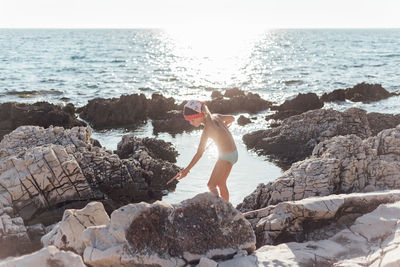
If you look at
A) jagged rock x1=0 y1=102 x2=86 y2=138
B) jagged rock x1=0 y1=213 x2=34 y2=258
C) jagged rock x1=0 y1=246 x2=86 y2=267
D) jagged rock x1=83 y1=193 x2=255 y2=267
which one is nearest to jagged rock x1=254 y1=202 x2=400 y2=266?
jagged rock x1=83 y1=193 x2=255 y2=267

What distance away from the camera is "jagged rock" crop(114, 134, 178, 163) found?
12.0m

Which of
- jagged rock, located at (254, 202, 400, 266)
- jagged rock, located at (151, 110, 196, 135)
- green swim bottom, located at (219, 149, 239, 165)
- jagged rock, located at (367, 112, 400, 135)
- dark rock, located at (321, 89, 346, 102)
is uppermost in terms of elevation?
green swim bottom, located at (219, 149, 239, 165)

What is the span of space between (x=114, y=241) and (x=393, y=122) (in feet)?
40.5

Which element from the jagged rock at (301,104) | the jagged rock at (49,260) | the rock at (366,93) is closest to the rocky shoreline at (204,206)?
the jagged rock at (49,260)

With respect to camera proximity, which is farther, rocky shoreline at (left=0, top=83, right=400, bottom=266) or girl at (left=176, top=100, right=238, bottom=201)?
girl at (left=176, top=100, right=238, bottom=201)

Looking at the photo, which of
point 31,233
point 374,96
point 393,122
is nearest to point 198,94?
point 374,96

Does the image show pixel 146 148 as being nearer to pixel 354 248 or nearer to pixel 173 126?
pixel 173 126

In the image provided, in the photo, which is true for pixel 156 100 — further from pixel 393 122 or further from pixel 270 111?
pixel 393 122

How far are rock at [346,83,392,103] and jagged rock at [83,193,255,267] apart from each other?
20.2 metres

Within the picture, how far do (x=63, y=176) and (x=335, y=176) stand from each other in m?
5.45

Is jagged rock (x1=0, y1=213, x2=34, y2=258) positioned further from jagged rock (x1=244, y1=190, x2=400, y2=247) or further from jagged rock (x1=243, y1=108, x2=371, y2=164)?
jagged rock (x1=243, y1=108, x2=371, y2=164)

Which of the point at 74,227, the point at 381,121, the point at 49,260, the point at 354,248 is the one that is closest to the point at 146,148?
the point at 74,227

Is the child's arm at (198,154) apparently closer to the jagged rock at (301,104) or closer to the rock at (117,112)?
the rock at (117,112)

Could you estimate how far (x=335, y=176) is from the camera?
7.88 metres
